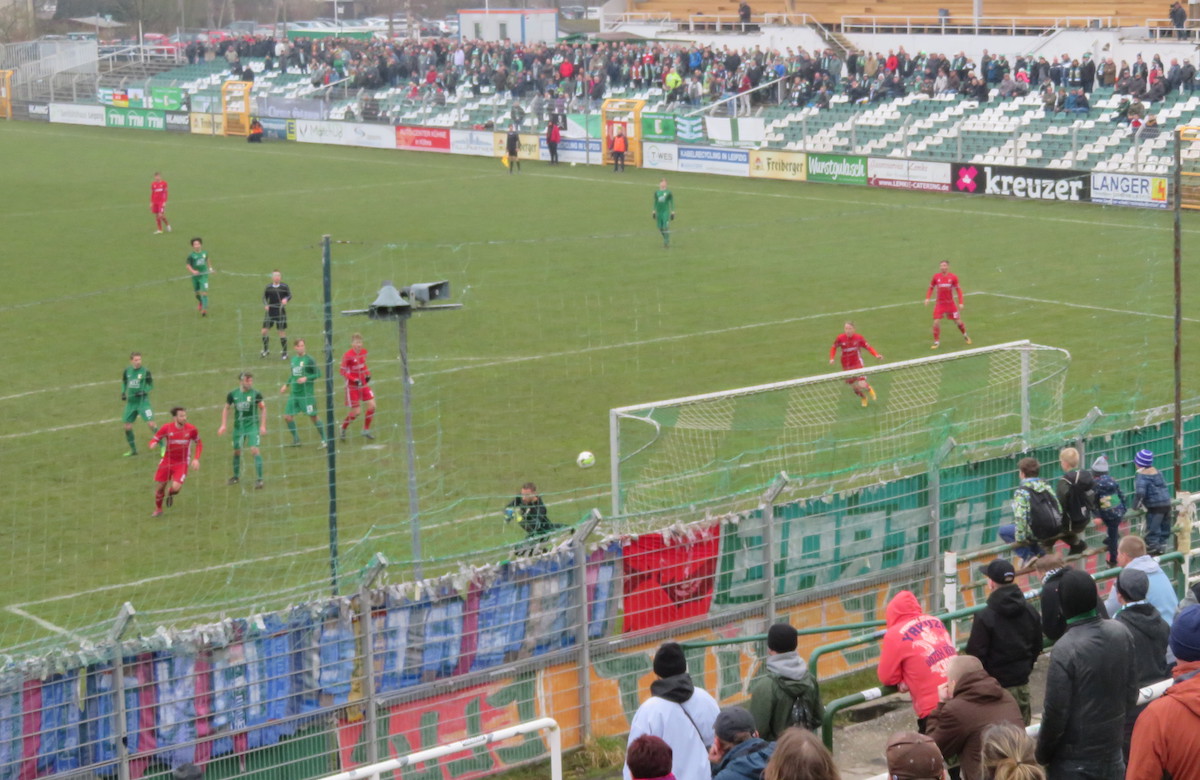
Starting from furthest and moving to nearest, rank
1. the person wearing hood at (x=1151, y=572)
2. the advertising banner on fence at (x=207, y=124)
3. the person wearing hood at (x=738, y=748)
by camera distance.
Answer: the advertising banner on fence at (x=207, y=124) → the person wearing hood at (x=1151, y=572) → the person wearing hood at (x=738, y=748)

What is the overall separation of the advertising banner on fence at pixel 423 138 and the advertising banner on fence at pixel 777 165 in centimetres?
1411

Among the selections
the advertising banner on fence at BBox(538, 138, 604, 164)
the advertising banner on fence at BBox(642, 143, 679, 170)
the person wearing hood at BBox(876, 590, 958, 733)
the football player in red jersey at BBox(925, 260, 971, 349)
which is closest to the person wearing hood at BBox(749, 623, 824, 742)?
the person wearing hood at BBox(876, 590, 958, 733)

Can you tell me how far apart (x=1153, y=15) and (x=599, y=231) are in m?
31.2

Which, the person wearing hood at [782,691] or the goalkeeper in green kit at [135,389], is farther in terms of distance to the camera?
the goalkeeper in green kit at [135,389]

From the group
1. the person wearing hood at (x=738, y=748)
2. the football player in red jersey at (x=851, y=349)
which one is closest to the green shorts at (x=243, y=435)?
the football player in red jersey at (x=851, y=349)

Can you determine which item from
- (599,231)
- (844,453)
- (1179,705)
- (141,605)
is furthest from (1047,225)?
(1179,705)

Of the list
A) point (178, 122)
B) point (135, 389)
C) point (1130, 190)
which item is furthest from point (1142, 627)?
point (178, 122)

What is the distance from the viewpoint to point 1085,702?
687cm

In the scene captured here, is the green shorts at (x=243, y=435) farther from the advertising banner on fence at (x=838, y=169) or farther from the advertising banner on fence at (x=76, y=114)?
the advertising banner on fence at (x=76, y=114)

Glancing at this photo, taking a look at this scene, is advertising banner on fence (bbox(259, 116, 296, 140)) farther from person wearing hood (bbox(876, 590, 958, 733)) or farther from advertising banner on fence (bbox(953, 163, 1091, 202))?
person wearing hood (bbox(876, 590, 958, 733))

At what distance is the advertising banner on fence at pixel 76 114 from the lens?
224ft

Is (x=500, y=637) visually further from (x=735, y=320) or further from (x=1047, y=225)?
(x=1047, y=225)

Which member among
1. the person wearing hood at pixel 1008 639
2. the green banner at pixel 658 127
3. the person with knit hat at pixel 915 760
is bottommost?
the person wearing hood at pixel 1008 639

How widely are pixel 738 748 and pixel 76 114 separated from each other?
68.6m
